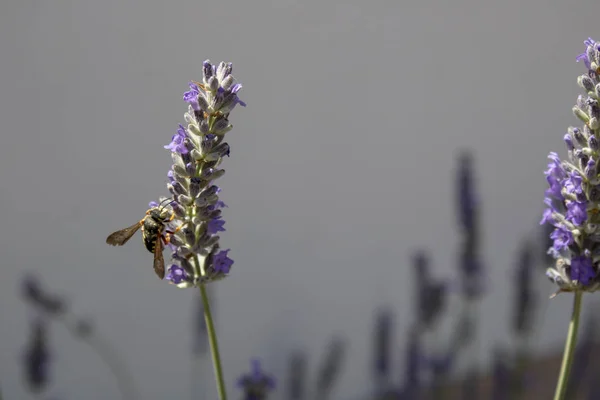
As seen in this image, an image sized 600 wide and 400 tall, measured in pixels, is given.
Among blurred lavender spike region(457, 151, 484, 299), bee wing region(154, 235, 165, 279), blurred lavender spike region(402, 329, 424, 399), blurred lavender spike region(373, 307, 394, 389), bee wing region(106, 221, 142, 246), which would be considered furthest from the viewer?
blurred lavender spike region(373, 307, 394, 389)

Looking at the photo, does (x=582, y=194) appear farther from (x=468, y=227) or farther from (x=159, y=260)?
(x=468, y=227)

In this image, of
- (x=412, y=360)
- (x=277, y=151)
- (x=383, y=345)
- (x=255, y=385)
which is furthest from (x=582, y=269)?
(x=277, y=151)

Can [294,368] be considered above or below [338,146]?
below

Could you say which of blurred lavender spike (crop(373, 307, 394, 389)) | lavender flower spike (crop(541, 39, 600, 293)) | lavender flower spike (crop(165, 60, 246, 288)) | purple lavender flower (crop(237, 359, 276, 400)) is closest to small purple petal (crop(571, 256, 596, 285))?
lavender flower spike (crop(541, 39, 600, 293))

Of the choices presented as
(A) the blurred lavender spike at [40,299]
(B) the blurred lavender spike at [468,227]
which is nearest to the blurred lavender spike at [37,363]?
(A) the blurred lavender spike at [40,299]

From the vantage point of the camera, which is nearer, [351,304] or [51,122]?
[51,122]

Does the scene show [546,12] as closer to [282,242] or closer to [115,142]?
[282,242]

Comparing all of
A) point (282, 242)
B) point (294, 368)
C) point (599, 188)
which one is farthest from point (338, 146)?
point (599, 188)

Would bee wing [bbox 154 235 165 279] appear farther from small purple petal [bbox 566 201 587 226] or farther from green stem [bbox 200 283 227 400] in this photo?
small purple petal [bbox 566 201 587 226]
